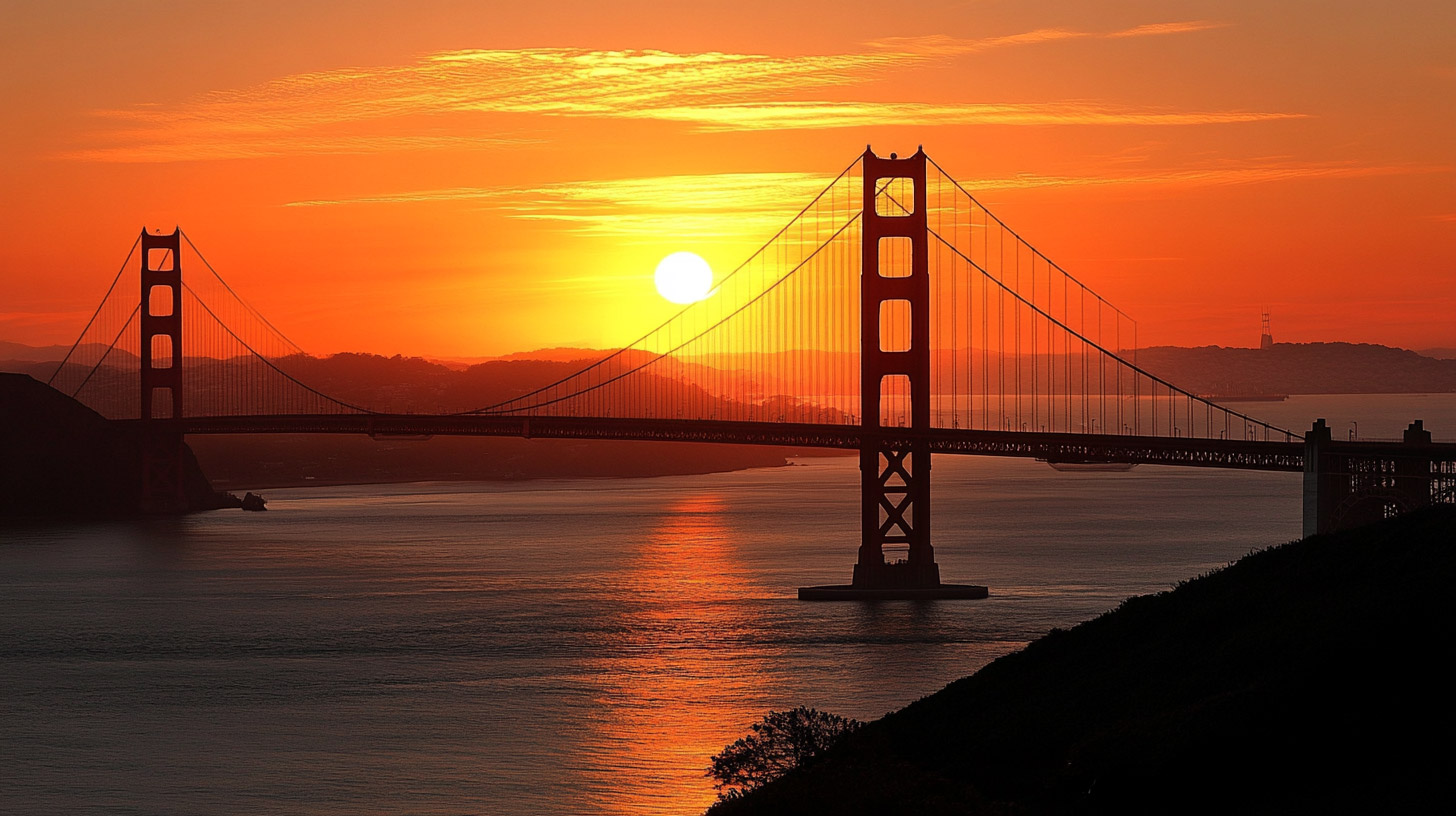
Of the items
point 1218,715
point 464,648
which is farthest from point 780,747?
point 464,648

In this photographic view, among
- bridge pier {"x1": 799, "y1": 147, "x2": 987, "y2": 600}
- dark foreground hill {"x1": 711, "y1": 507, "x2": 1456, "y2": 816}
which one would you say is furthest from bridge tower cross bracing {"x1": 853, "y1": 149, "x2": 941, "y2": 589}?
dark foreground hill {"x1": 711, "y1": 507, "x2": 1456, "y2": 816}

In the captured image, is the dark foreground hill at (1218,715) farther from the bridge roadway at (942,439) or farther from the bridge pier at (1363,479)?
the bridge roadway at (942,439)

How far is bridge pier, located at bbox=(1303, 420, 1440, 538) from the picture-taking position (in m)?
58.8

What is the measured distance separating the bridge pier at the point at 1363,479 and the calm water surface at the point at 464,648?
890 centimetres

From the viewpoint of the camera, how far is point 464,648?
2272 inches

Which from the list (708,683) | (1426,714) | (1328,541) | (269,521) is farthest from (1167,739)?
(269,521)

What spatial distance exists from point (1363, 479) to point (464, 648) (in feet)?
106

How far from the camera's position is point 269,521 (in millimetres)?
131250

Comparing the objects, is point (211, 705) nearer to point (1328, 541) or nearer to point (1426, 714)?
point (1328, 541)

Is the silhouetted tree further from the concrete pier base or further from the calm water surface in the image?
the concrete pier base

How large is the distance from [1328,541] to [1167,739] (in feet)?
41.9

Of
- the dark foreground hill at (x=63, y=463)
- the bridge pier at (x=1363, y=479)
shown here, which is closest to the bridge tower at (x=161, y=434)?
the dark foreground hill at (x=63, y=463)

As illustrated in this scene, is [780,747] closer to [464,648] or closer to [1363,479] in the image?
[464,648]

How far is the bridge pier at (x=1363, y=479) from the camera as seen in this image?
193ft
